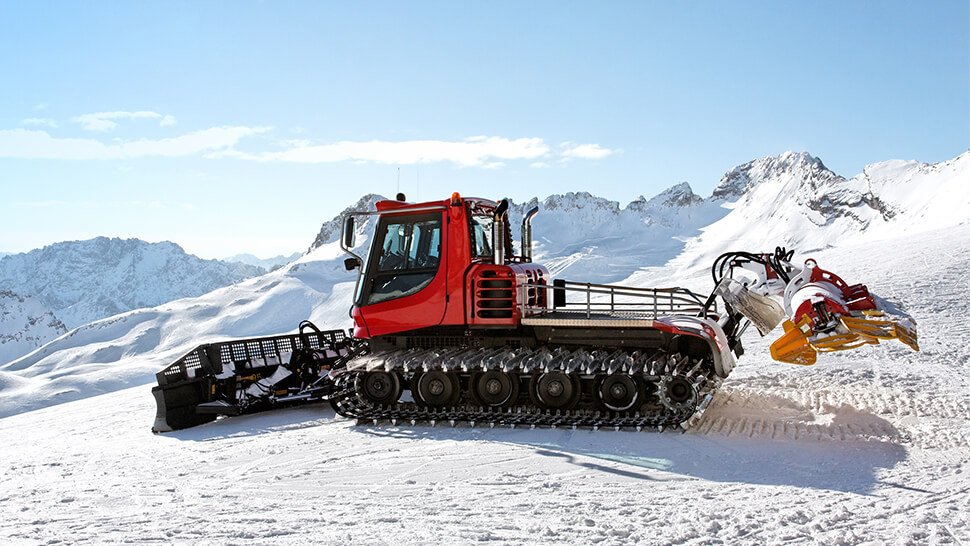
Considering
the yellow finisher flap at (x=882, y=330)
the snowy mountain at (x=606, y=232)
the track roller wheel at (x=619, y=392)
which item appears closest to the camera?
the yellow finisher flap at (x=882, y=330)

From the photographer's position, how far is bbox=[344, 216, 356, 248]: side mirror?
10.1 m

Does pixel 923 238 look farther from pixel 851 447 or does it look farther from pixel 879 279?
pixel 851 447

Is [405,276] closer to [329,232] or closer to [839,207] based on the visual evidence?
[839,207]

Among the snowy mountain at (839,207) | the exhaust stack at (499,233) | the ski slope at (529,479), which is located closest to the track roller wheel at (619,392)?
the ski slope at (529,479)

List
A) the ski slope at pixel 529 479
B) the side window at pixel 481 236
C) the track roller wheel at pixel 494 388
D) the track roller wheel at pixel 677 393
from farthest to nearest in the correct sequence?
the side window at pixel 481 236 < the track roller wheel at pixel 494 388 < the track roller wheel at pixel 677 393 < the ski slope at pixel 529 479

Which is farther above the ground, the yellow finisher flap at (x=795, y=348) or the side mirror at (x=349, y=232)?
the side mirror at (x=349, y=232)

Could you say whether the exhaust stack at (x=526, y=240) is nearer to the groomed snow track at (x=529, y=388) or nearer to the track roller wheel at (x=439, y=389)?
the groomed snow track at (x=529, y=388)

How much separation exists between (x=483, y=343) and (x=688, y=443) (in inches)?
121

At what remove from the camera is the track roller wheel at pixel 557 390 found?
31.8ft

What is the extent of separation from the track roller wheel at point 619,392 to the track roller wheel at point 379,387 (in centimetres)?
262

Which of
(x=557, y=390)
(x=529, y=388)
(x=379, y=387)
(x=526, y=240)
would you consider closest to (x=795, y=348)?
(x=557, y=390)

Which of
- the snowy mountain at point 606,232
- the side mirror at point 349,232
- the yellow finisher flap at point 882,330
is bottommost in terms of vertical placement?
the yellow finisher flap at point 882,330

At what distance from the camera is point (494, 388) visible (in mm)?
10016

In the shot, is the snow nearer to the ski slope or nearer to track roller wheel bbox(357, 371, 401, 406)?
the ski slope
